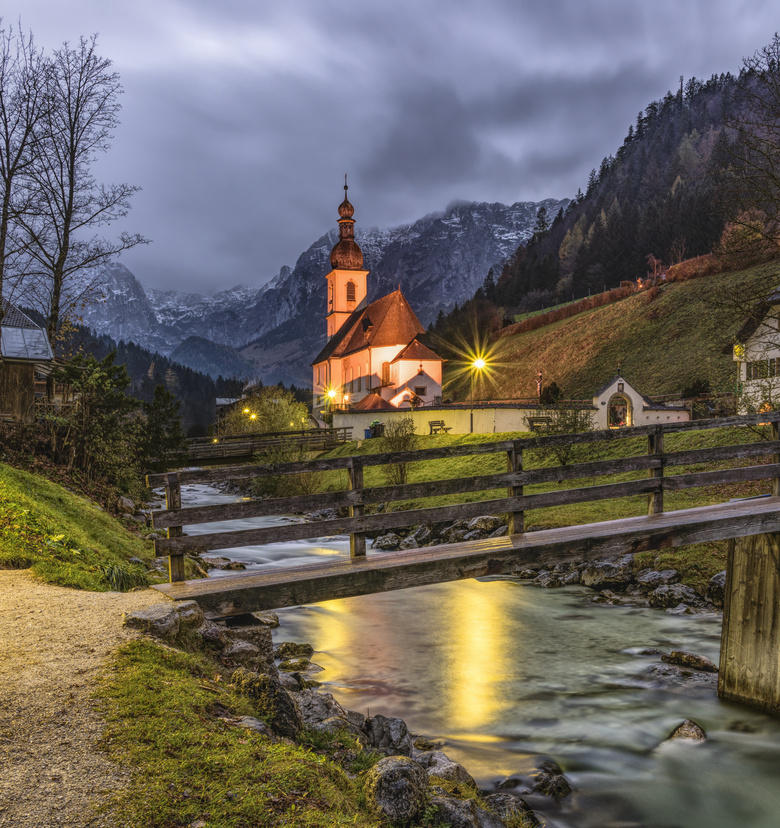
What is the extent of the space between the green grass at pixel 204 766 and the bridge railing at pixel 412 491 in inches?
76.9

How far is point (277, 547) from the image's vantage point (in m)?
26.6

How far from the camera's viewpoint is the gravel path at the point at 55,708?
382 centimetres

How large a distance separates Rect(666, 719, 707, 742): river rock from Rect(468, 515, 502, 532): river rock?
540 inches

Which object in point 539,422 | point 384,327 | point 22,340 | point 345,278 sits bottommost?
point 539,422

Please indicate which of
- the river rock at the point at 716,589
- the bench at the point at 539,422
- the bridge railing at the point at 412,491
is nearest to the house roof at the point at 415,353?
the bench at the point at 539,422

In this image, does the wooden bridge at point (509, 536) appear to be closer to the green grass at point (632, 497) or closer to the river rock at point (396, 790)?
the river rock at point (396, 790)

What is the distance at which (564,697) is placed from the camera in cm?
1054

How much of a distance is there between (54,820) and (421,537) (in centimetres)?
2144

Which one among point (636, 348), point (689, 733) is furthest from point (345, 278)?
point (689, 733)

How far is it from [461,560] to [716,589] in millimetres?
9262

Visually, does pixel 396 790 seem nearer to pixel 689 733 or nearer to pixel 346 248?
pixel 689 733

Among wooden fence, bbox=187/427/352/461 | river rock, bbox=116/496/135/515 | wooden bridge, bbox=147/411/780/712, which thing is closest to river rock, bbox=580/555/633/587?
wooden bridge, bbox=147/411/780/712

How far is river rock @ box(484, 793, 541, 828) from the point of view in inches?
256

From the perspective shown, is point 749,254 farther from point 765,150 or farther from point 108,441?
point 108,441
